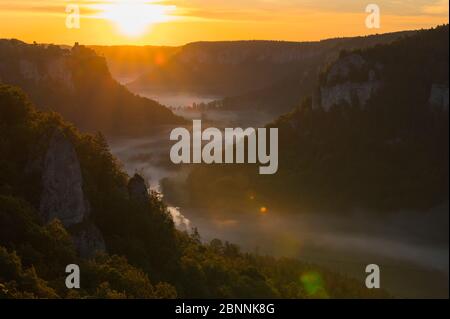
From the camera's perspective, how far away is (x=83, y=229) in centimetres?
3825

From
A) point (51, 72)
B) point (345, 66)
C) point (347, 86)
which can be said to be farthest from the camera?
point (51, 72)

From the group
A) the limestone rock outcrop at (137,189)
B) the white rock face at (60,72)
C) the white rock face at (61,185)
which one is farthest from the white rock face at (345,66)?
the white rock face at (61,185)

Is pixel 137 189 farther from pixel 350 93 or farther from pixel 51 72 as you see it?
pixel 51 72

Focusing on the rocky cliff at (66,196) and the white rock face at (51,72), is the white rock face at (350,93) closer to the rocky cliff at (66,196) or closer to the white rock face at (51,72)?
the white rock face at (51,72)

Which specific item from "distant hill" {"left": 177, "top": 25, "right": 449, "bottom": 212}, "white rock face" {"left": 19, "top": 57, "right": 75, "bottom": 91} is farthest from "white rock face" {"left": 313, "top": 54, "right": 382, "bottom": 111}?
"white rock face" {"left": 19, "top": 57, "right": 75, "bottom": 91}

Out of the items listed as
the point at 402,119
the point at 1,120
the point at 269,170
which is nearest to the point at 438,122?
the point at 402,119

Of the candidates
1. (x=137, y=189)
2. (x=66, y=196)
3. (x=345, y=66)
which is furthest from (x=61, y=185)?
(x=345, y=66)

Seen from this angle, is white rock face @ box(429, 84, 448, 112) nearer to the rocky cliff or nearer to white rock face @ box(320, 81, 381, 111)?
white rock face @ box(320, 81, 381, 111)

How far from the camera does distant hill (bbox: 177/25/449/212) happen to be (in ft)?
400

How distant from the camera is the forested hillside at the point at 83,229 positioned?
31812 mm

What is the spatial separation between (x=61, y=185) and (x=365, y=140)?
10745 centimetres

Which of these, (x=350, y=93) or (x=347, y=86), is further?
(x=350, y=93)

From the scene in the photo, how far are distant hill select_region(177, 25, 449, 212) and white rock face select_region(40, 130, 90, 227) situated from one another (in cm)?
8219
